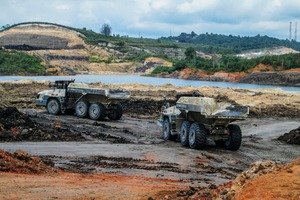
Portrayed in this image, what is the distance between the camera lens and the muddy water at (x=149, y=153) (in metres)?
15.2

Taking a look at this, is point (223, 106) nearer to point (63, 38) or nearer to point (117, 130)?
point (117, 130)

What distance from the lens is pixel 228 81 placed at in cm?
9481

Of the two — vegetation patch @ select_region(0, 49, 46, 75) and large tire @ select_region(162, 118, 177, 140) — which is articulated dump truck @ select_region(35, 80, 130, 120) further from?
vegetation patch @ select_region(0, 49, 46, 75)

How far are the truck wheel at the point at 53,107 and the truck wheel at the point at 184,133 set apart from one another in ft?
35.8

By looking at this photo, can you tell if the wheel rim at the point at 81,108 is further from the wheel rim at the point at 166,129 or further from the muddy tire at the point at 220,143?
the muddy tire at the point at 220,143

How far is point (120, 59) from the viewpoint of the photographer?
141 m

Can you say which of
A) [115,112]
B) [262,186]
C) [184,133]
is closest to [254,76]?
[115,112]

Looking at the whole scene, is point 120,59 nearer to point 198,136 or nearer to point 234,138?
point 234,138

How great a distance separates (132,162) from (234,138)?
16.9ft

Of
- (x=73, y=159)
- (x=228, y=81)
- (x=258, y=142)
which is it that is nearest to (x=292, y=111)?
(x=258, y=142)

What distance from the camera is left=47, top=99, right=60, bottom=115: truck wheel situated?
98.1 feet

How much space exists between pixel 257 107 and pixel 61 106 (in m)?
15.1

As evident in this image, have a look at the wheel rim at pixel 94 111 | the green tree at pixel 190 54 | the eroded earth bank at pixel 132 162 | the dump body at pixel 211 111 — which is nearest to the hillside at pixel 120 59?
the green tree at pixel 190 54

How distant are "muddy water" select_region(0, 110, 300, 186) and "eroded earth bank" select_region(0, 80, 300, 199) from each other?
0.03 meters
